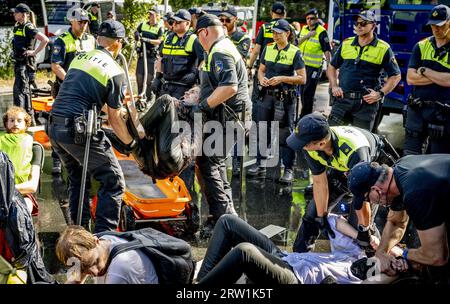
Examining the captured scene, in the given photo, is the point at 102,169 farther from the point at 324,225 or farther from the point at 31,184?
the point at 324,225

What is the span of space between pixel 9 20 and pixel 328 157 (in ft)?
40.4

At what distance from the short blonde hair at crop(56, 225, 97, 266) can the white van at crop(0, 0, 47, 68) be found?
12.0 m

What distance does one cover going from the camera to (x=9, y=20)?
556 inches

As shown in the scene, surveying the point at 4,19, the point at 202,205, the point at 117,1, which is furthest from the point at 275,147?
the point at 117,1

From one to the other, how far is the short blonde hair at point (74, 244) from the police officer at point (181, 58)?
4300 millimetres

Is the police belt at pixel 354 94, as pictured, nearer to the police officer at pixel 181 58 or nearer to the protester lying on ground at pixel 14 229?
the police officer at pixel 181 58

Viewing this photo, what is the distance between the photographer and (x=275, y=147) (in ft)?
24.2

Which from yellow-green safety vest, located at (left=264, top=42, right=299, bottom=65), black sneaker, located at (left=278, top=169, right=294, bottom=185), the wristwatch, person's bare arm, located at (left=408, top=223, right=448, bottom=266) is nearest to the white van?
yellow-green safety vest, located at (left=264, top=42, right=299, bottom=65)

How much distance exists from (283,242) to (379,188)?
203 centimetres

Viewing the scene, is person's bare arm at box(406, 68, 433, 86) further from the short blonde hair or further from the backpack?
the short blonde hair

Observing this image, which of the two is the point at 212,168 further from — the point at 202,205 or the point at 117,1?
the point at 117,1

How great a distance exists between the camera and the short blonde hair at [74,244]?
2930 millimetres

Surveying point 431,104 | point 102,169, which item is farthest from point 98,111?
point 431,104

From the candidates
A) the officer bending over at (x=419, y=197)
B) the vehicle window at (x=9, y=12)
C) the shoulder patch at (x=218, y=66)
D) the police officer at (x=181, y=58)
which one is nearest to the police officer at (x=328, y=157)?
the officer bending over at (x=419, y=197)
